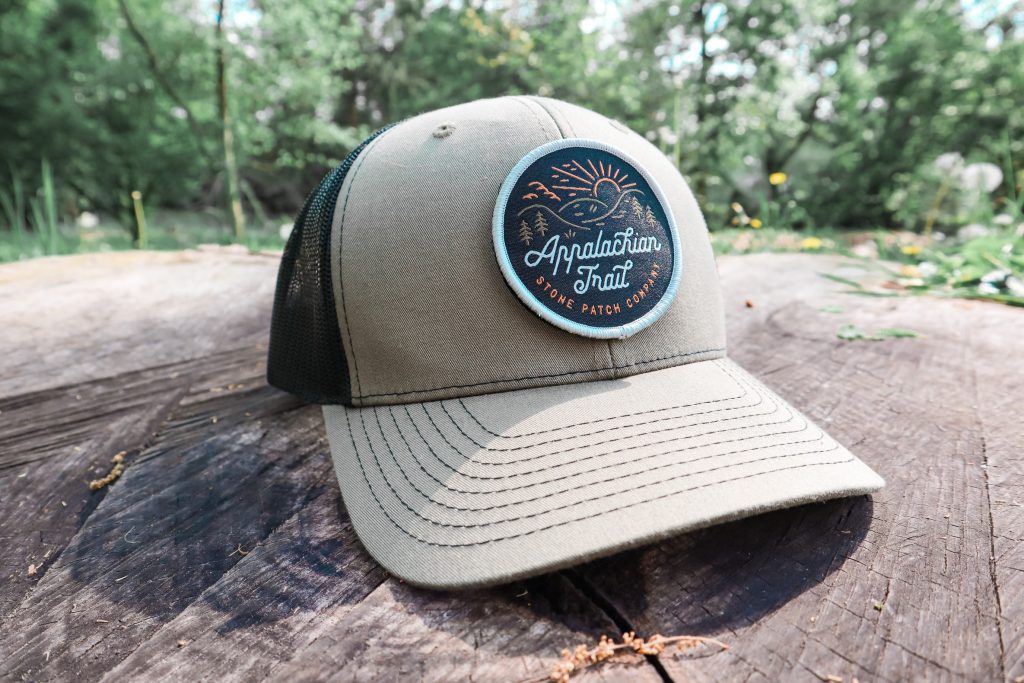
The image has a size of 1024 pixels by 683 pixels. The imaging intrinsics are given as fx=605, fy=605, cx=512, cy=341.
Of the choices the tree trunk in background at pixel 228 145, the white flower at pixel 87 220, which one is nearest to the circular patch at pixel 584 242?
the tree trunk in background at pixel 228 145

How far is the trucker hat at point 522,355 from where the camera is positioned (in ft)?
2.57

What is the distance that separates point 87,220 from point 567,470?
1079 centimetres

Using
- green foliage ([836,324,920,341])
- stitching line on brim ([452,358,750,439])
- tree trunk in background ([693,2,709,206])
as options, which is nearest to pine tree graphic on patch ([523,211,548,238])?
stitching line on brim ([452,358,750,439])

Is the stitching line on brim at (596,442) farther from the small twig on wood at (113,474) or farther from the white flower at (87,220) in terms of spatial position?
the white flower at (87,220)

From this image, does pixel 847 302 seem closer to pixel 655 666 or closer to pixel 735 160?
pixel 655 666

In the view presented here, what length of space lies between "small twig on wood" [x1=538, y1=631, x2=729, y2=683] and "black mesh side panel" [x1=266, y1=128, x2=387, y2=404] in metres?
0.58

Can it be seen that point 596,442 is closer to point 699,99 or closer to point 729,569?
point 729,569

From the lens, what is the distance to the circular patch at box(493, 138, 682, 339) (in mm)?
968

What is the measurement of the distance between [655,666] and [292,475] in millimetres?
663

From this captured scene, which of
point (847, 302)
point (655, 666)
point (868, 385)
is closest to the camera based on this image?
point (655, 666)

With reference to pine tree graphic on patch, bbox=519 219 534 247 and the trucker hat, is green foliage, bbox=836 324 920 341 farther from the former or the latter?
pine tree graphic on patch, bbox=519 219 534 247

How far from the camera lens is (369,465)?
0.93 m

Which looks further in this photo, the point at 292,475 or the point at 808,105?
the point at 808,105

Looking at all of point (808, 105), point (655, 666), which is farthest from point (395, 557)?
point (808, 105)
